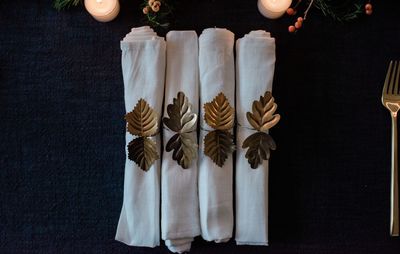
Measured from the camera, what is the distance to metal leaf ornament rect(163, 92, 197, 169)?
66cm

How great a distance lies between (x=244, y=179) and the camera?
2.21 ft

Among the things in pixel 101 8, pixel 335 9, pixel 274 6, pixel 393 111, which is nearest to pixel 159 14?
pixel 101 8

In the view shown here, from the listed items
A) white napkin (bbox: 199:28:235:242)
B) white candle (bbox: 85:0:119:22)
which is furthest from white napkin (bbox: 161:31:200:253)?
white candle (bbox: 85:0:119:22)

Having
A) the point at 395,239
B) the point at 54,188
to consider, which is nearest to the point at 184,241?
the point at 54,188

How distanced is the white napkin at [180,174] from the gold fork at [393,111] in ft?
1.11

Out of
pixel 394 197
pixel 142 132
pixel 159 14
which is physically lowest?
pixel 394 197

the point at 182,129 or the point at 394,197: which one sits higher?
the point at 182,129

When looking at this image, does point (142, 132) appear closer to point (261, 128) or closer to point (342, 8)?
point (261, 128)

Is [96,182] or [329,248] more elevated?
[96,182]

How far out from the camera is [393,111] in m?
0.72

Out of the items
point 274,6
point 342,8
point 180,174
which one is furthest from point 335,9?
point 180,174

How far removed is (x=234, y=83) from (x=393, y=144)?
302mm

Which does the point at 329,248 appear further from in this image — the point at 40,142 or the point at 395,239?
the point at 40,142

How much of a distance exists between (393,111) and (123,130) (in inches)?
18.8
